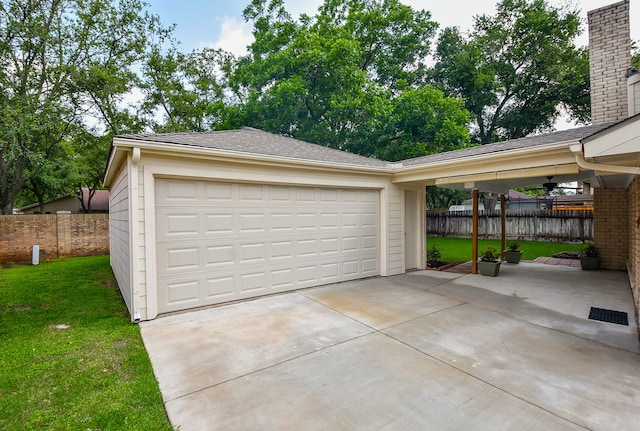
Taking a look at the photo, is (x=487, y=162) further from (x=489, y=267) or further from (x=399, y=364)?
(x=399, y=364)

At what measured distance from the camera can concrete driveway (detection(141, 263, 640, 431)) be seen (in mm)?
2428

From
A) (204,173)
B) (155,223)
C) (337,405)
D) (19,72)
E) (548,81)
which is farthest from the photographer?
(548,81)

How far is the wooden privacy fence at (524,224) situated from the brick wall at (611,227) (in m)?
6.07

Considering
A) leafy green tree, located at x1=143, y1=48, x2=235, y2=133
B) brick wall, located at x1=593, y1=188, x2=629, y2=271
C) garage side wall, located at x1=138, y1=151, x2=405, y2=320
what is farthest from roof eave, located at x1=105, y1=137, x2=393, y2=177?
leafy green tree, located at x1=143, y1=48, x2=235, y2=133

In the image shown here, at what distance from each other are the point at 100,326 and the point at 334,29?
699 inches

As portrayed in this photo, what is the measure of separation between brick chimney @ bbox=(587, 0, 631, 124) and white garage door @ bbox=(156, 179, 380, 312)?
6201 mm

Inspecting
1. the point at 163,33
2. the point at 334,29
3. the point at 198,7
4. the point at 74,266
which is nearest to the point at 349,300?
the point at 74,266

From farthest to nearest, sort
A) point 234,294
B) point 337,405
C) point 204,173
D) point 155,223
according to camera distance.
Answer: point 234,294 → point 204,173 → point 155,223 → point 337,405

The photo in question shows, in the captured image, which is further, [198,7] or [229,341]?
[198,7]

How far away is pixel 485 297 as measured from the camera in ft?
19.0

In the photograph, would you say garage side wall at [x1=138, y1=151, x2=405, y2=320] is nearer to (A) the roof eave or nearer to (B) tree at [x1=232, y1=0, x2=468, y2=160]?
(A) the roof eave

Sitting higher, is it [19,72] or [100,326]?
[19,72]

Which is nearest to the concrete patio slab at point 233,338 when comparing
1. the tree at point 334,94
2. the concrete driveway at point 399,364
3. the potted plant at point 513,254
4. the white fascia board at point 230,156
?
the concrete driveway at point 399,364

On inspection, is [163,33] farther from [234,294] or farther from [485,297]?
[485,297]
